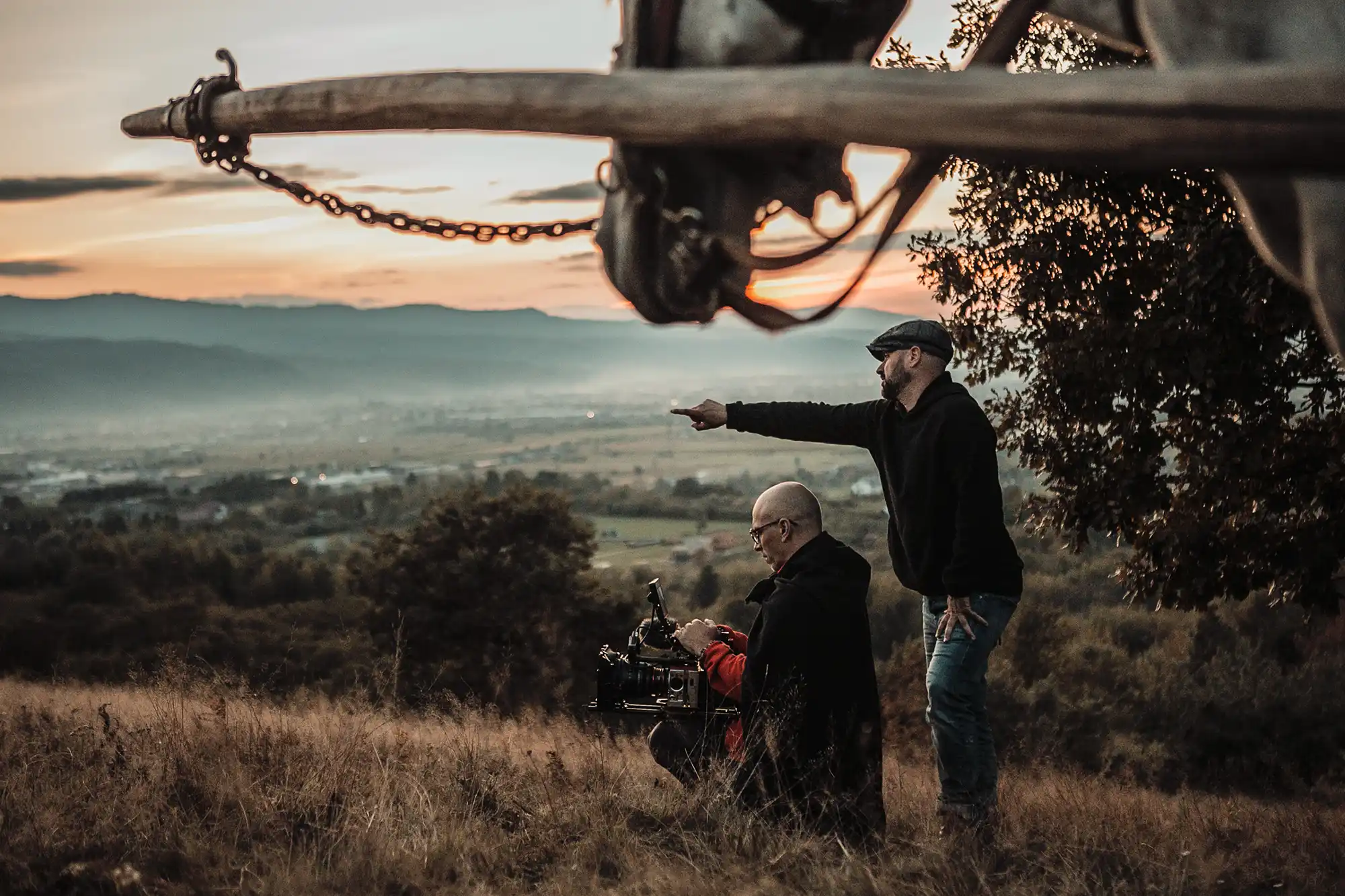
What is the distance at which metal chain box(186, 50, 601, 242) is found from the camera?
3.24m

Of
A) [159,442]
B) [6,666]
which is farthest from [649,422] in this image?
[6,666]

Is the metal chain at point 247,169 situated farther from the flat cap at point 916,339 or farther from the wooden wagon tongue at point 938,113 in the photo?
the flat cap at point 916,339

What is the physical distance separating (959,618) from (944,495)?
1.52 ft

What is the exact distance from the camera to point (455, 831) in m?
4.47

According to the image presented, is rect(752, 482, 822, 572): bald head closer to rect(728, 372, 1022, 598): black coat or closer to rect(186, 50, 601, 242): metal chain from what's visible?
rect(728, 372, 1022, 598): black coat

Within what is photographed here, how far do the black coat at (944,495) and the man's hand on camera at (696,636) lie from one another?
74 centimetres

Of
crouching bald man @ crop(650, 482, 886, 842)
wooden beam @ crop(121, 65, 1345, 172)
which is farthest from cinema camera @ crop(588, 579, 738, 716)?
wooden beam @ crop(121, 65, 1345, 172)

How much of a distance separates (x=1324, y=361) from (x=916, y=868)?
4.92 m

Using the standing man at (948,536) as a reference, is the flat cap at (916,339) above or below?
above

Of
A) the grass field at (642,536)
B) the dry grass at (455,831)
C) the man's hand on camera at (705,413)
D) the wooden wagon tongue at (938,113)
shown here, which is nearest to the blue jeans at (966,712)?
the dry grass at (455,831)

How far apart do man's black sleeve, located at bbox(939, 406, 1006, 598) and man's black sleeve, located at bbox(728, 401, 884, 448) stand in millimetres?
458

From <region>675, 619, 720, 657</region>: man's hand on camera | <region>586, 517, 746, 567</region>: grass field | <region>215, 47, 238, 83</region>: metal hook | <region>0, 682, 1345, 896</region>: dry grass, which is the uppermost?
<region>215, 47, 238, 83</region>: metal hook

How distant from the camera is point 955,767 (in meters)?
4.57

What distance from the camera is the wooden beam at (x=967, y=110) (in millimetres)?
2148
